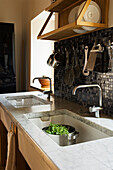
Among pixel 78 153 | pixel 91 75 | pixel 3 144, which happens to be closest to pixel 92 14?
pixel 91 75

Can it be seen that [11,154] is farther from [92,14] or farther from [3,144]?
[92,14]

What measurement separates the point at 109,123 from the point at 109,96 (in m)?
0.29

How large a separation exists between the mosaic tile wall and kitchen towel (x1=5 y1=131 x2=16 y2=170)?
0.73m

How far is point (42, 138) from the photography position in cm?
102

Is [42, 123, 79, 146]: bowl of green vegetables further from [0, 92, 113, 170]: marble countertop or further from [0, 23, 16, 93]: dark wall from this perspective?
[0, 23, 16, 93]: dark wall

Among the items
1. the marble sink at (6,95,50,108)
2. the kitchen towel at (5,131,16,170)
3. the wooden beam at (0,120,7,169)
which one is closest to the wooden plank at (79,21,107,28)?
the kitchen towel at (5,131,16,170)

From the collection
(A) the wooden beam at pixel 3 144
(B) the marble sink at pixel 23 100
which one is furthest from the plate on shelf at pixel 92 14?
(A) the wooden beam at pixel 3 144

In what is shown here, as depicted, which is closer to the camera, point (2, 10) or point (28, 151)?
point (28, 151)

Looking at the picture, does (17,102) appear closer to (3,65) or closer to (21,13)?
(3,65)

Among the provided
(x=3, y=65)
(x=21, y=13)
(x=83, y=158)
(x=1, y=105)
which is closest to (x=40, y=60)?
(x=3, y=65)

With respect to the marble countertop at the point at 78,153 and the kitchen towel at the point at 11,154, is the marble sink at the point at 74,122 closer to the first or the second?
the marble countertop at the point at 78,153

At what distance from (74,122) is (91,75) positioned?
0.45m

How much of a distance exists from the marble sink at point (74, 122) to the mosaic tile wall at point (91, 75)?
0.22 meters

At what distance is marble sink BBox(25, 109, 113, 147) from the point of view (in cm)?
127
